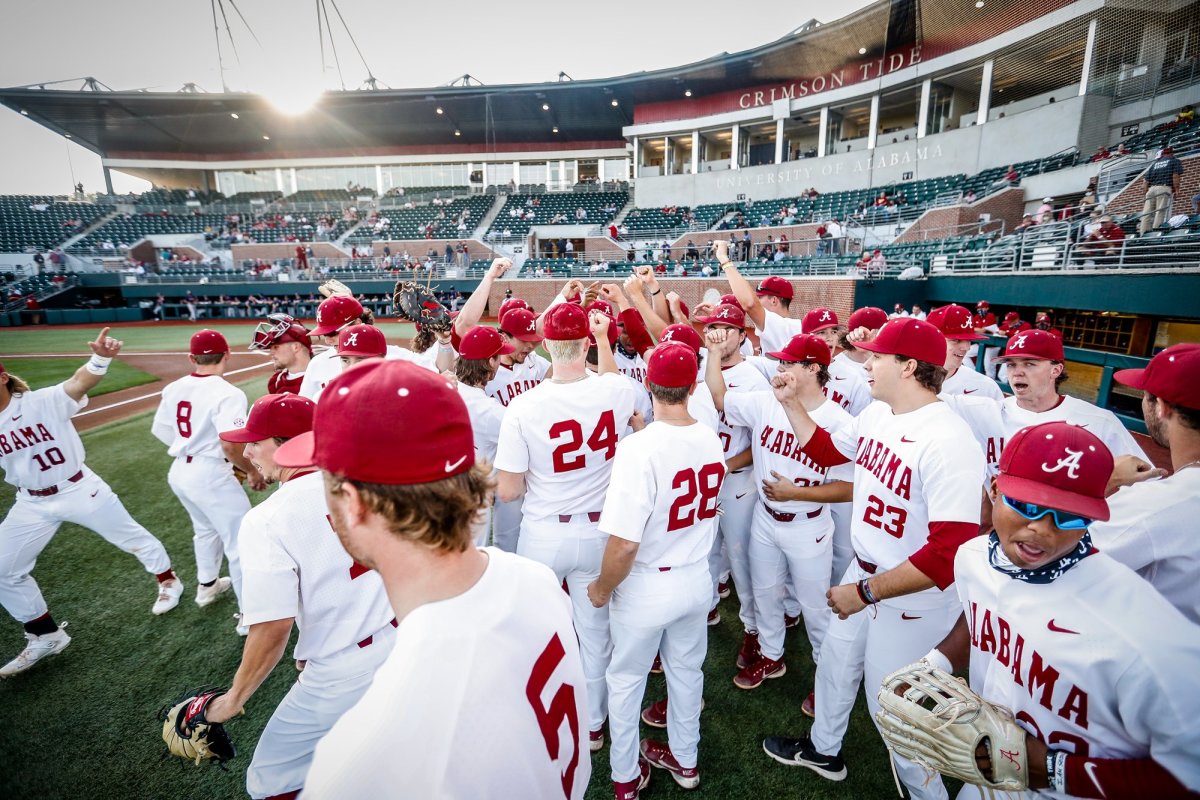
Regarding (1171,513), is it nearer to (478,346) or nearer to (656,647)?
(656,647)

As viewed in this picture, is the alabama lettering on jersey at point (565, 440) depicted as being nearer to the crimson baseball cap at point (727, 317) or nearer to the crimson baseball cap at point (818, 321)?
the crimson baseball cap at point (727, 317)

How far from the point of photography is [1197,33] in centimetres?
1548

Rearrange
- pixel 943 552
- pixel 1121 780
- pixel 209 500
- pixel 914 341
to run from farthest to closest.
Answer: pixel 209 500 → pixel 914 341 → pixel 943 552 → pixel 1121 780

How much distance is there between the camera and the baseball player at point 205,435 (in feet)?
14.1

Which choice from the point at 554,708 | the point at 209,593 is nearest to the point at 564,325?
the point at 554,708

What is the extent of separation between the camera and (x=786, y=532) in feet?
11.7

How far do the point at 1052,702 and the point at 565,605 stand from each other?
1.63m

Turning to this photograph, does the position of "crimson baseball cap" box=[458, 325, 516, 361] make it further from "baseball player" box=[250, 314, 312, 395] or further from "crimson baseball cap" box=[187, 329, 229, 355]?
"crimson baseball cap" box=[187, 329, 229, 355]

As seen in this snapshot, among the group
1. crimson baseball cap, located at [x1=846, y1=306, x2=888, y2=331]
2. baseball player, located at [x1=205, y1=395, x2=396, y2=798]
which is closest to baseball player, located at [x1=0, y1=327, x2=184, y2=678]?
baseball player, located at [x1=205, y1=395, x2=396, y2=798]

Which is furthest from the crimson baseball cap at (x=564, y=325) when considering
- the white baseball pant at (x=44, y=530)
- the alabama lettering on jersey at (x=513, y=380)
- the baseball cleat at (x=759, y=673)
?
the white baseball pant at (x=44, y=530)

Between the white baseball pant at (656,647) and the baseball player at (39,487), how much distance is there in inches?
169

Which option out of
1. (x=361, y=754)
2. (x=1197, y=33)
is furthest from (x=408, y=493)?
(x=1197, y=33)

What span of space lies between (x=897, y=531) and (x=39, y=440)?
6.13 metres

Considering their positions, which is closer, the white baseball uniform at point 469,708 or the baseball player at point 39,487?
the white baseball uniform at point 469,708
